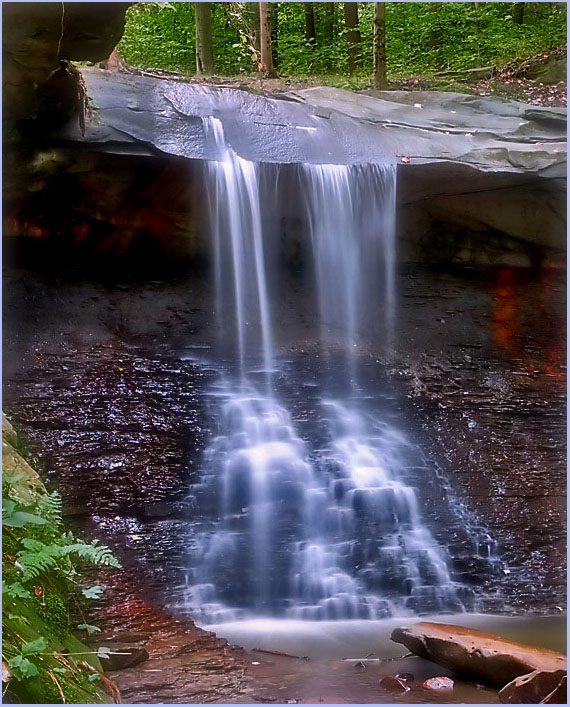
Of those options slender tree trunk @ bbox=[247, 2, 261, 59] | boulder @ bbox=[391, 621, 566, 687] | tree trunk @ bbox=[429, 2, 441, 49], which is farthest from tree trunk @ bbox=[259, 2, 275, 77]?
boulder @ bbox=[391, 621, 566, 687]

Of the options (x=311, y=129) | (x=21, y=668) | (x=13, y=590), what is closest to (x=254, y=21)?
(x=311, y=129)

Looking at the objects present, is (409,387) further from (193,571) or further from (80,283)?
(80,283)

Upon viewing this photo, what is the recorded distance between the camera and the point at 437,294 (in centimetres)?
951

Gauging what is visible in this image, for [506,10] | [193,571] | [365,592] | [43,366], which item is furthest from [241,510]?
[506,10]

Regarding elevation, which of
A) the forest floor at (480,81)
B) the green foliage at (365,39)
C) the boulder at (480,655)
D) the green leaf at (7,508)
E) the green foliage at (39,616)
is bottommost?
the boulder at (480,655)

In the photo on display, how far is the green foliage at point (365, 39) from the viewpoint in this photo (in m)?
13.9

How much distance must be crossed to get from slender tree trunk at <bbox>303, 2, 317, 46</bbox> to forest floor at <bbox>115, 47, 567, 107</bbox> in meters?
2.22

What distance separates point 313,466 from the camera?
7.10 metres

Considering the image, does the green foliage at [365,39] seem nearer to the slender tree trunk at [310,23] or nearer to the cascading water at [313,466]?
the slender tree trunk at [310,23]

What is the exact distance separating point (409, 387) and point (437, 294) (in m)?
1.66

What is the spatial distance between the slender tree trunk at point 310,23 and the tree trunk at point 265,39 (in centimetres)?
340

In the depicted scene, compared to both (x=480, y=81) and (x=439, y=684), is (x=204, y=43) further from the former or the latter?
(x=439, y=684)

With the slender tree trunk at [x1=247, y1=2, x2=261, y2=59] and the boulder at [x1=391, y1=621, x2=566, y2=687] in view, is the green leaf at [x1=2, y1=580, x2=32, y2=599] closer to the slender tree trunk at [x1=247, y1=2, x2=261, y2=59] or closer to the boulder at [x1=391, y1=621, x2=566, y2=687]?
the boulder at [x1=391, y1=621, x2=566, y2=687]

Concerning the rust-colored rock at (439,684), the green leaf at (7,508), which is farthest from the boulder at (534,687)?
the green leaf at (7,508)
